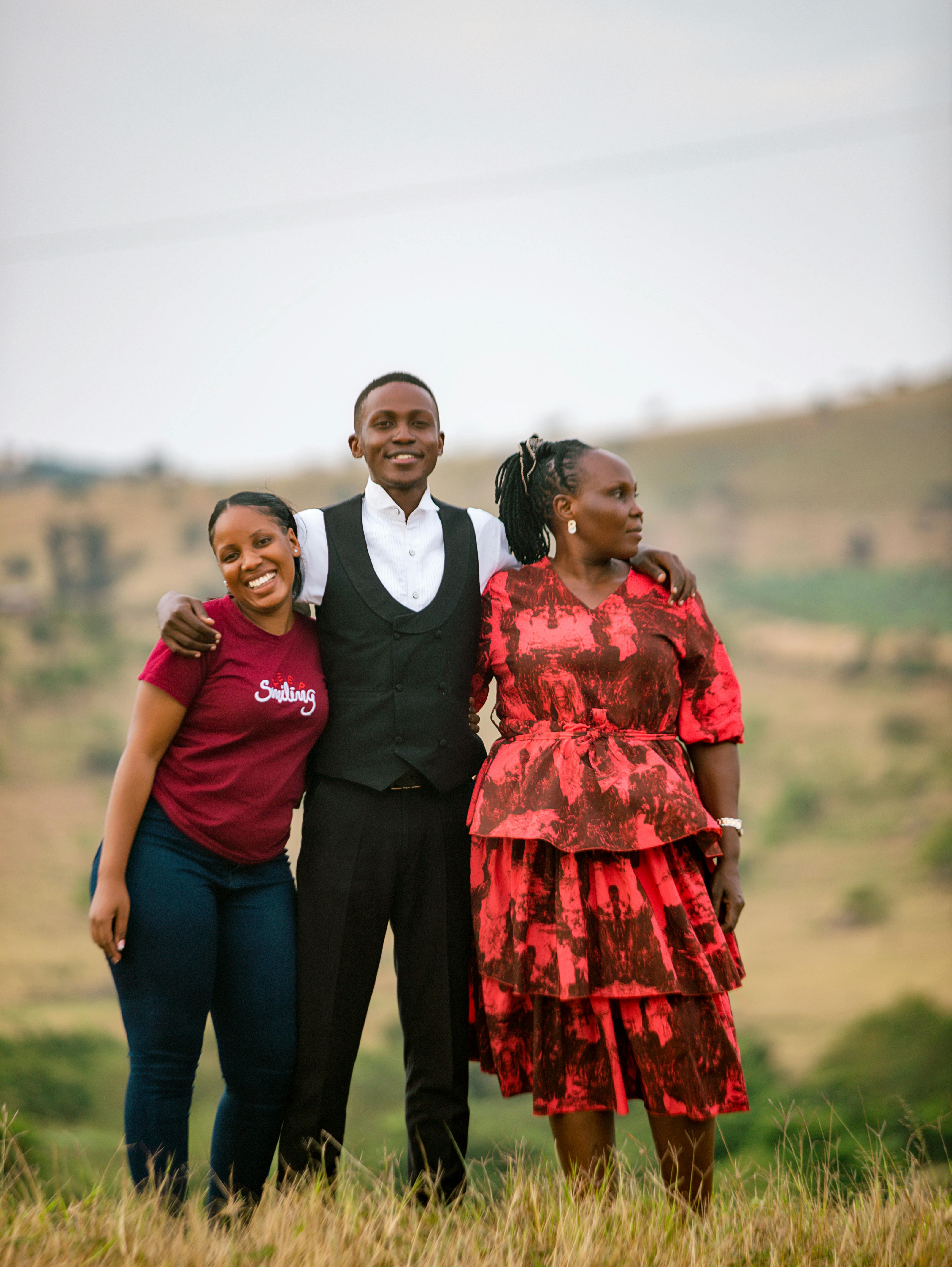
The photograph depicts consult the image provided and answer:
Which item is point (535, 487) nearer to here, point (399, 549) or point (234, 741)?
point (399, 549)

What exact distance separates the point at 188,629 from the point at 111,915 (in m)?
0.66

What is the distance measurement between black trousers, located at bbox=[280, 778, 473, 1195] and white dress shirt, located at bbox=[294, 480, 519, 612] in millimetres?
501

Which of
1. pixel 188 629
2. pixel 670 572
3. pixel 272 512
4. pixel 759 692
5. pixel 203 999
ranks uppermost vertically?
pixel 272 512

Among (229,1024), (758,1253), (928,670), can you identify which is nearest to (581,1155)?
(758,1253)

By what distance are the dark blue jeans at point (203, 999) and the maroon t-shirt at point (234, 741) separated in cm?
6

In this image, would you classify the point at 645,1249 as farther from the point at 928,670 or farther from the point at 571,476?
the point at 928,670

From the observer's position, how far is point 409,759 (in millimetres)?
2695

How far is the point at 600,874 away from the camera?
2598mm

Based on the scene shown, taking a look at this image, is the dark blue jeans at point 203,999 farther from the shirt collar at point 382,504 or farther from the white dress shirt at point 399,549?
the shirt collar at point 382,504

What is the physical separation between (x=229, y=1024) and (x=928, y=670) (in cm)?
1563

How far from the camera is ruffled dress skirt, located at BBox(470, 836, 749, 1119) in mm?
2527

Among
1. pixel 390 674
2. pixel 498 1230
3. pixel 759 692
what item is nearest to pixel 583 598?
pixel 390 674

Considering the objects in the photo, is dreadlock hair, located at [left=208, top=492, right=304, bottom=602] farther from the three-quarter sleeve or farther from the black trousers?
the three-quarter sleeve

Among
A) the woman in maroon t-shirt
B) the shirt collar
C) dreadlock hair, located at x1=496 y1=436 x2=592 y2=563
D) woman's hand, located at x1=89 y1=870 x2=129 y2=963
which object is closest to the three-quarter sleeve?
dreadlock hair, located at x1=496 y1=436 x2=592 y2=563
